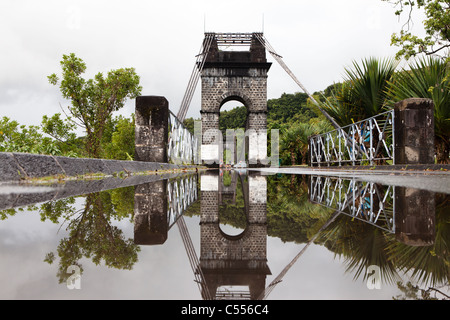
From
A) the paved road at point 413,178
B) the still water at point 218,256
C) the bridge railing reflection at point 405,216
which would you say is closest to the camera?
the still water at point 218,256

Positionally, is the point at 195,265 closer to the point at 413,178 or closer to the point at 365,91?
the point at 413,178

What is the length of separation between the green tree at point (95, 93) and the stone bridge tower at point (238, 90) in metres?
6.33

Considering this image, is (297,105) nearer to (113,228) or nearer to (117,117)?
(117,117)

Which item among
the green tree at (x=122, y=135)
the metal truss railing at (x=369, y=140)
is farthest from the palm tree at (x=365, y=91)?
the green tree at (x=122, y=135)

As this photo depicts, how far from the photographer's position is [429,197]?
202cm

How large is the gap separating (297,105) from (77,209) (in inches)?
1917

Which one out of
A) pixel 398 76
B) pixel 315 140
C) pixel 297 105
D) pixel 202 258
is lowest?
pixel 202 258

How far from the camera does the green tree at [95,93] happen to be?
14.5 meters

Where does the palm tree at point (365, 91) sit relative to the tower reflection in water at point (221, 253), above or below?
above

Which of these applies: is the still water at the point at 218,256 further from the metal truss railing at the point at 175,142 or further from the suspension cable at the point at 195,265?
the metal truss railing at the point at 175,142

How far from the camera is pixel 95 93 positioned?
15164mm

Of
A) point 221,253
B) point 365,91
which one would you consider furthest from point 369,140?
point 221,253

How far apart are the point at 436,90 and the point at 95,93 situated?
43.1 ft
